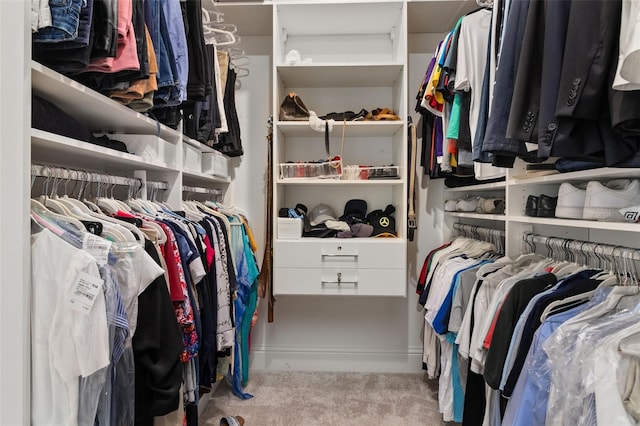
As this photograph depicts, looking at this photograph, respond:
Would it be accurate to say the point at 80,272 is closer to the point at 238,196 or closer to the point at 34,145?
the point at 34,145

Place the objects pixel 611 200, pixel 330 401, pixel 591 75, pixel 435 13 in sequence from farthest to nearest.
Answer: pixel 435 13 < pixel 330 401 < pixel 611 200 < pixel 591 75

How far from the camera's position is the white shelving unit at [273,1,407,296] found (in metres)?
2.23

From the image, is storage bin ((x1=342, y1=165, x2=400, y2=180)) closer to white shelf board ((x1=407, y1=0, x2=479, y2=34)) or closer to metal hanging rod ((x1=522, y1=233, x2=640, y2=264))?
metal hanging rod ((x1=522, y1=233, x2=640, y2=264))

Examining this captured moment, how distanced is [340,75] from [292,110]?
1.26 feet

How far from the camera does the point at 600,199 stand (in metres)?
1.18

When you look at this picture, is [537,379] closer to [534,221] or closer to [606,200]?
[606,200]

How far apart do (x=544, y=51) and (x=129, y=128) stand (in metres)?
1.46

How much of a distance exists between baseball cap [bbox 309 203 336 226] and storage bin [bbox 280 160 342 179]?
0.29 meters

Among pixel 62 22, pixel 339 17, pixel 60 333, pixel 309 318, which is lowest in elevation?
pixel 309 318

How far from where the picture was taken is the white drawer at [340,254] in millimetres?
2219

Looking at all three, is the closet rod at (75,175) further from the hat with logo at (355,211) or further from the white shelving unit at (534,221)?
the white shelving unit at (534,221)

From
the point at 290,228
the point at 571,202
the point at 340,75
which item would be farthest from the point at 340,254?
the point at 571,202

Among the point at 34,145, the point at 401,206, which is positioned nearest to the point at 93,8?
the point at 34,145

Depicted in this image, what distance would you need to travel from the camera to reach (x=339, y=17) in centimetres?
242
